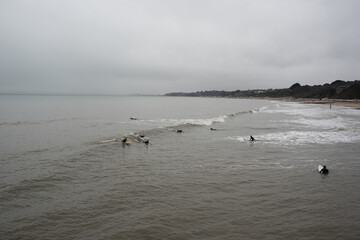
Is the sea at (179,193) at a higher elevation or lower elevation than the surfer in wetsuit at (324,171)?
lower

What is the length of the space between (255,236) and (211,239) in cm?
153

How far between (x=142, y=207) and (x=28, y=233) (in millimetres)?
4169

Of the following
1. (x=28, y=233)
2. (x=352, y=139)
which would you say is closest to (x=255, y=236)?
(x=28, y=233)

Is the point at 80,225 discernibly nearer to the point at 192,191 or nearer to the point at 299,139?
the point at 192,191

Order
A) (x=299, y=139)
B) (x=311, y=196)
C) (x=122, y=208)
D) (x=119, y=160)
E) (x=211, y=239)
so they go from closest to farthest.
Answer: (x=211, y=239) < (x=122, y=208) < (x=311, y=196) < (x=119, y=160) < (x=299, y=139)

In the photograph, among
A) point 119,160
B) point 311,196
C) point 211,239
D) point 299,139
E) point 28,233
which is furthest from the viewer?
point 299,139

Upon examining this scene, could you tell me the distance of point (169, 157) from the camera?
18.2 m

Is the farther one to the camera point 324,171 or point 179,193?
point 324,171

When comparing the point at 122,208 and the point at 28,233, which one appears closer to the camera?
the point at 28,233

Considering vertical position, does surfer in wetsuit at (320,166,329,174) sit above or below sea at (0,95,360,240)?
above

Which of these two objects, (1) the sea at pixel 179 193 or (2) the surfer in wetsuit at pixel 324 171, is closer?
(1) the sea at pixel 179 193

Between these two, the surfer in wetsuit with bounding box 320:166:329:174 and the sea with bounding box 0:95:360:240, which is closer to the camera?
the sea with bounding box 0:95:360:240

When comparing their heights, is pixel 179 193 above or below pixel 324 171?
below

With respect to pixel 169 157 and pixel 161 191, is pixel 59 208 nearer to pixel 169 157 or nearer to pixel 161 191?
pixel 161 191
